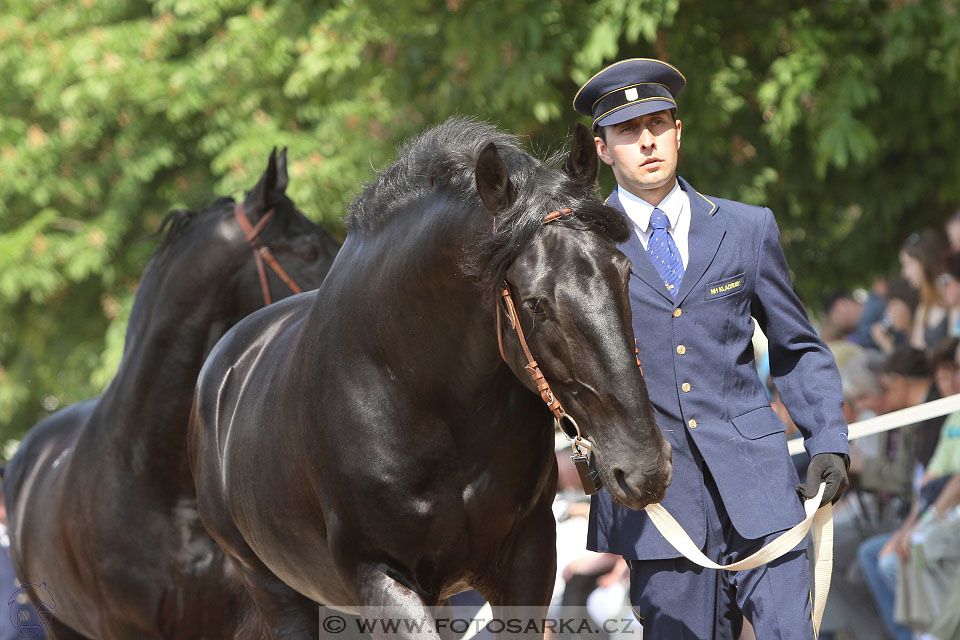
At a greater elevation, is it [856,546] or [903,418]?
[903,418]

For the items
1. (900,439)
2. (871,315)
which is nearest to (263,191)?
(900,439)

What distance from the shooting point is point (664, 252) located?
11.1ft

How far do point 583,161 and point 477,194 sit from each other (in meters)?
0.29

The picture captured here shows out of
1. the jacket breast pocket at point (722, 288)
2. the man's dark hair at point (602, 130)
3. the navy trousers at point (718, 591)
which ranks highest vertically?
the man's dark hair at point (602, 130)

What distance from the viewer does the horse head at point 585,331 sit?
272cm

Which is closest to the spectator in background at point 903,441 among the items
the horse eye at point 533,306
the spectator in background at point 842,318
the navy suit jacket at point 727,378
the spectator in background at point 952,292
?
the spectator in background at point 952,292

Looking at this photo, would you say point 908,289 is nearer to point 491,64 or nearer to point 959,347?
point 959,347

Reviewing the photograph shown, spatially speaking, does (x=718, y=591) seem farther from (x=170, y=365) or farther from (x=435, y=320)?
(x=170, y=365)

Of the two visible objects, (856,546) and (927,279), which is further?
(927,279)

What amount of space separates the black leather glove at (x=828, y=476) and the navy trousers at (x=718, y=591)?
0.52 feet

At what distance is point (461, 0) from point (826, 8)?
2402mm

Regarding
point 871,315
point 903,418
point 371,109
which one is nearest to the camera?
point 903,418

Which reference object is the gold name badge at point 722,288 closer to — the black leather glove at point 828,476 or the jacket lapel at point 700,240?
the jacket lapel at point 700,240

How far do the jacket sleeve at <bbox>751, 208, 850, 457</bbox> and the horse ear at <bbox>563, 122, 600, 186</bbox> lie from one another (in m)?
0.64
